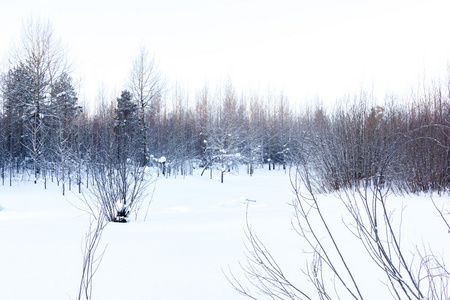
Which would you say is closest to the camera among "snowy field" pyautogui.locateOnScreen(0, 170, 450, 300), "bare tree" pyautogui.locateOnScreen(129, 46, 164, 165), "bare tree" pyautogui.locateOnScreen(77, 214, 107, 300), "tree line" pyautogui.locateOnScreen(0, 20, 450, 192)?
"bare tree" pyautogui.locateOnScreen(77, 214, 107, 300)

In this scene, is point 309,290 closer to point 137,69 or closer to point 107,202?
point 107,202

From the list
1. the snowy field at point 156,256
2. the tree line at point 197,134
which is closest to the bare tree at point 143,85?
the tree line at point 197,134

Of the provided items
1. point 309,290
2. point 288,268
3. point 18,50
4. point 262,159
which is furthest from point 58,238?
point 262,159

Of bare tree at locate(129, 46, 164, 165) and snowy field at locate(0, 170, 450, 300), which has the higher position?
bare tree at locate(129, 46, 164, 165)

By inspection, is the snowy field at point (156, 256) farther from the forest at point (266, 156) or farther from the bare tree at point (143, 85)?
the bare tree at point (143, 85)

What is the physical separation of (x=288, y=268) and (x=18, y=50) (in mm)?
18047

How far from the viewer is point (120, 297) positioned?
79.1 inches

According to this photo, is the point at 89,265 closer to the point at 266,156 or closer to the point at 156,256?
the point at 156,256

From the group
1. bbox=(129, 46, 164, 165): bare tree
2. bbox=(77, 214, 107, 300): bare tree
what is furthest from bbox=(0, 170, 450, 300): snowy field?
bbox=(129, 46, 164, 165): bare tree

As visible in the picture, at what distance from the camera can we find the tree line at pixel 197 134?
5.91 metres

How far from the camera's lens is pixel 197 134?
2795 cm

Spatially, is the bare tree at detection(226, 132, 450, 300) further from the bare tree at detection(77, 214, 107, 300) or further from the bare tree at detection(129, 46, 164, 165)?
the bare tree at detection(129, 46, 164, 165)

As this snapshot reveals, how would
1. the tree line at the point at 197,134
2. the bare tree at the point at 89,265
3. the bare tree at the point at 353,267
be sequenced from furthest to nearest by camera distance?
the tree line at the point at 197,134, the bare tree at the point at 89,265, the bare tree at the point at 353,267

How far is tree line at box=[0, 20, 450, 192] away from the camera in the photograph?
591 centimetres
